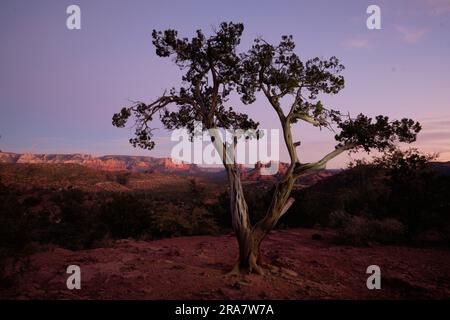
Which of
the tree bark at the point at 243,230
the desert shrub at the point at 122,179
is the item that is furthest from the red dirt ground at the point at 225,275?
the desert shrub at the point at 122,179

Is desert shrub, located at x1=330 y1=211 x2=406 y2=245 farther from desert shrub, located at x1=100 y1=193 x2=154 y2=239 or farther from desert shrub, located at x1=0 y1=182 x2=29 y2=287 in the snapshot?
desert shrub, located at x1=0 y1=182 x2=29 y2=287

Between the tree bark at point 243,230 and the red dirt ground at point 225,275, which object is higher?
the tree bark at point 243,230

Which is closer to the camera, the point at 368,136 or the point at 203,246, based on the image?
the point at 368,136

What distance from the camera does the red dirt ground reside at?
6.53m

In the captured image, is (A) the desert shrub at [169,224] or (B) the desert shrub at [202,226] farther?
(B) the desert shrub at [202,226]

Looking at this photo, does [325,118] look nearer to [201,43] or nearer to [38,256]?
[201,43]

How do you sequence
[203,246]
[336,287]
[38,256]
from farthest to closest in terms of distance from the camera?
[203,246], [38,256], [336,287]

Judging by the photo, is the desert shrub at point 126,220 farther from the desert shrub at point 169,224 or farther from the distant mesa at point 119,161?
the distant mesa at point 119,161

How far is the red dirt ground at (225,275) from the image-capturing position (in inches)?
257

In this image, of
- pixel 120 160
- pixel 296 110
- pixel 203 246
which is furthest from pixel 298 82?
pixel 120 160

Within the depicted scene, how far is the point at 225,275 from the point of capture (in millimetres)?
7578

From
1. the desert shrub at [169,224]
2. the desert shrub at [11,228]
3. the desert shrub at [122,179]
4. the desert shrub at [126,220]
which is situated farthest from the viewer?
the desert shrub at [122,179]
